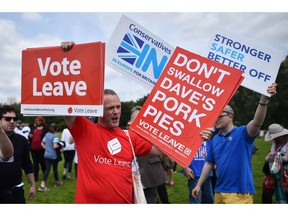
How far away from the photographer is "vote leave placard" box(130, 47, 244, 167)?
2848mm

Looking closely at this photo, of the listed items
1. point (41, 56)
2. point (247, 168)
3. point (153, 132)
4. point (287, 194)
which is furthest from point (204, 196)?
point (41, 56)

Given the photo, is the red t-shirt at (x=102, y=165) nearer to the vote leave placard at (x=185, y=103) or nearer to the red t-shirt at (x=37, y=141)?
the vote leave placard at (x=185, y=103)

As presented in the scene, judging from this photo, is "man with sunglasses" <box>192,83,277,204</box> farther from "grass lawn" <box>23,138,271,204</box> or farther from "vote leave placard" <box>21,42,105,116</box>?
"grass lawn" <box>23,138,271,204</box>

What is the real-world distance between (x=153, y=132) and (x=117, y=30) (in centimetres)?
185

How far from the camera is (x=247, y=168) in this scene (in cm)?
369

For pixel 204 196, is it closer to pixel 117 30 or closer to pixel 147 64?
pixel 147 64

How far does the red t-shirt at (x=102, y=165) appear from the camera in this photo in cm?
269

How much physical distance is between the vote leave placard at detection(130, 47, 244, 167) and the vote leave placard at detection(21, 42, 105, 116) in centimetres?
50

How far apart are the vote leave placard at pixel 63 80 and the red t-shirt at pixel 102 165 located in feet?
0.70

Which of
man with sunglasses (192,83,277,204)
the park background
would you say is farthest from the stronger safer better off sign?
the park background

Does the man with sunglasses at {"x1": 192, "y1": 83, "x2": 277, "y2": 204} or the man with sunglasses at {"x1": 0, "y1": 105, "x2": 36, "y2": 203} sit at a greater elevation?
the man with sunglasses at {"x1": 192, "y1": 83, "x2": 277, "y2": 204}

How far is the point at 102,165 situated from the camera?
2715mm

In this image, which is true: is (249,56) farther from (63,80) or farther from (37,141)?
(37,141)

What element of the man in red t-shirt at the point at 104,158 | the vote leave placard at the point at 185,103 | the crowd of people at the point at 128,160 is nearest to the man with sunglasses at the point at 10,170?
the crowd of people at the point at 128,160
